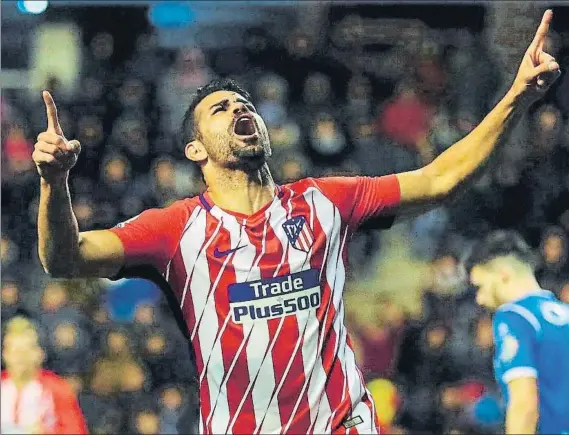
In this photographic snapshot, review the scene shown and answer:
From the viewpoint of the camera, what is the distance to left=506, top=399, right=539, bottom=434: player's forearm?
6.12 ft

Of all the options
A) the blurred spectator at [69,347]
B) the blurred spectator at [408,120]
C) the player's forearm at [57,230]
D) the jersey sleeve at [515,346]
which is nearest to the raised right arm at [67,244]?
the player's forearm at [57,230]

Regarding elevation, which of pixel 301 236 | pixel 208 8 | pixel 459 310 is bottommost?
pixel 459 310

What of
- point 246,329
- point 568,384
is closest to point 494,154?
point 246,329

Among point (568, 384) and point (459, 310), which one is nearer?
point (568, 384)

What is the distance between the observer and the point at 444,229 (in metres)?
2.84

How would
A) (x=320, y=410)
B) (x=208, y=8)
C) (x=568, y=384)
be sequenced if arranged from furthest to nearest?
(x=208, y=8), (x=568, y=384), (x=320, y=410)

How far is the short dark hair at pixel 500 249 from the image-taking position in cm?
258

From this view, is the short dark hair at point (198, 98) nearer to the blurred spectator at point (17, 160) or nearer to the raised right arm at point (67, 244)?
the raised right arm at point (67, 244)

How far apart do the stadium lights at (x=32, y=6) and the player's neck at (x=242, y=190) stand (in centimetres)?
131

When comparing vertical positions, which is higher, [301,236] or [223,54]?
[223,54]

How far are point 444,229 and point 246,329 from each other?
4.60 ft

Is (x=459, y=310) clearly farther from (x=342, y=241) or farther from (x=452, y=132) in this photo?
(x=342, y=241)

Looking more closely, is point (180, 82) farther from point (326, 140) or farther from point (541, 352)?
point (541, 352)

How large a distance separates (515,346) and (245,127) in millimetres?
750
